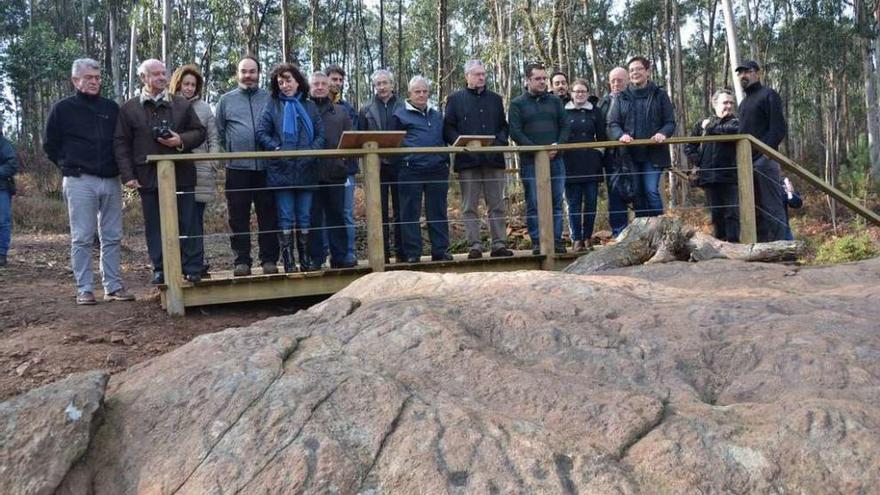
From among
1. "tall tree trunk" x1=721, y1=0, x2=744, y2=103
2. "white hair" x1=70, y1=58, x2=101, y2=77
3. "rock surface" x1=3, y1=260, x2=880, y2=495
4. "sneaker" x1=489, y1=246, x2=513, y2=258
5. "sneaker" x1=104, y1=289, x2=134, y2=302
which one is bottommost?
"rock surface" x1=3, y1=260, x2=880, y2=495

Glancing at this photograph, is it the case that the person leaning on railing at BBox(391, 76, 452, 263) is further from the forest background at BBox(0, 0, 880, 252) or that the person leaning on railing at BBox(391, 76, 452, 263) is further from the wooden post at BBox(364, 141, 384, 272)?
the forest background at BBox(0, 0, 880, 252)

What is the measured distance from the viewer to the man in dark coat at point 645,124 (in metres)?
7.58

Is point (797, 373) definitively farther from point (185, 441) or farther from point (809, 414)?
point (185, 441)

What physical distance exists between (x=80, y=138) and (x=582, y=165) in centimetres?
447

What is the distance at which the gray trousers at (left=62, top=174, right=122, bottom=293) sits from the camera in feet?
20.7

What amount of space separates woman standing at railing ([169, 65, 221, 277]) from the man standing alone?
10 centimetres

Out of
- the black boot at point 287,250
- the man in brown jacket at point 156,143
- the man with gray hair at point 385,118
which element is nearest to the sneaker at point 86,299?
the man in brown jacket at point 156,143

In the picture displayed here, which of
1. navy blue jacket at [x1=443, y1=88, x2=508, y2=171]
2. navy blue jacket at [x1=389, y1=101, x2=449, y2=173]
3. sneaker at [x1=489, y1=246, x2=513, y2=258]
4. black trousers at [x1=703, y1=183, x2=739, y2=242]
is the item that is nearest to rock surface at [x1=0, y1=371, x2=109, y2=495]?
navy blue jacket at [x1=389, y1=101, x2=449, y2=173]

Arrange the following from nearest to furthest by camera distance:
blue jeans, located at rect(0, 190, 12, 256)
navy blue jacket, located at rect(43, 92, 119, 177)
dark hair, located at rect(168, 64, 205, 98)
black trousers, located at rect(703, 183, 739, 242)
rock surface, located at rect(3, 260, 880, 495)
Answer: rock surface, located at rect(3, 260, 880, 495) < navy blue jacket, located at rect(43, 92, 119, 177) < dark hair, located at rect(168, 64, 205, 98) < black trousers, located at rect(703, 183, 739, 242) < blue jeans, located at rect(0, 190, 12, 256)

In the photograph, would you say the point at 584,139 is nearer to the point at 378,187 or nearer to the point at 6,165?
the point at 378,187

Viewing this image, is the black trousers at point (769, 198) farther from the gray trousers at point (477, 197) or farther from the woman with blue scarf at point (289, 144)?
the woman with blue scarf at point (289, 144)

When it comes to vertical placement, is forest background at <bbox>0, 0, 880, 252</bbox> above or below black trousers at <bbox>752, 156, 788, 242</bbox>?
above

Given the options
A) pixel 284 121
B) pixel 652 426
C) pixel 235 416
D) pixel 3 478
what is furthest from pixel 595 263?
pixel 3 478

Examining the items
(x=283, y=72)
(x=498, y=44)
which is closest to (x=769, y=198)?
(x=283, y=72)
